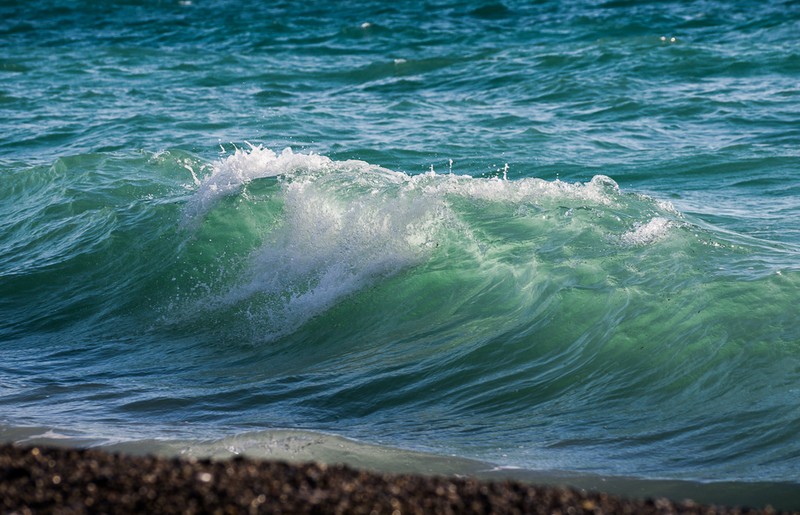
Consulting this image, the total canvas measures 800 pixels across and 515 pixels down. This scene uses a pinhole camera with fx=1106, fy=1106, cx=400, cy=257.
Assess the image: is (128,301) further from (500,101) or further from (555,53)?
(555,53)

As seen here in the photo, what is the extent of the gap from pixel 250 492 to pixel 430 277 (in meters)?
4.92

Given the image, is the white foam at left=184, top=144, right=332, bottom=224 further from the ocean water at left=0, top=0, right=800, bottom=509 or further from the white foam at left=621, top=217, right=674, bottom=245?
the white foam at left=621, top=217, right=674, bottom=245

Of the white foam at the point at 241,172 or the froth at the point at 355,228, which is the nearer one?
the froth at the point at 355,228

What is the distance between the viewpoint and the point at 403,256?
28.6ft

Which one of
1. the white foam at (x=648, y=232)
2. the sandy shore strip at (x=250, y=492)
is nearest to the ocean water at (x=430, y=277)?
the white foam at (x=648, y=232)

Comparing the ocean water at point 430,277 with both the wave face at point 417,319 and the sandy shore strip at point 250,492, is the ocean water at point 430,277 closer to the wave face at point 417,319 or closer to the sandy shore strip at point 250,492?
the wave face at point 417,319

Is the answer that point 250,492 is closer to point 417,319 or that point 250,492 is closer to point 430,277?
point 417,319

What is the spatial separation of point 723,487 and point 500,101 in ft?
40.0

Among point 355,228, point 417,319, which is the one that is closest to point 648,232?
point 417,319

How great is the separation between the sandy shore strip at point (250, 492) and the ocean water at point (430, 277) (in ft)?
4.40

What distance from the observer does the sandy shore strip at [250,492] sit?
11.5 ft

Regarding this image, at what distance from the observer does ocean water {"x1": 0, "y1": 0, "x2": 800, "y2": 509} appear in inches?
227

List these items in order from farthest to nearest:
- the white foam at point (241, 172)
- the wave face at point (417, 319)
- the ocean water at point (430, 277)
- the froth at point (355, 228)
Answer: the white foam at point (241, 172), the froth at point (355, 228), the wave face at point (417, 319), the ocean water at point (430, 277)

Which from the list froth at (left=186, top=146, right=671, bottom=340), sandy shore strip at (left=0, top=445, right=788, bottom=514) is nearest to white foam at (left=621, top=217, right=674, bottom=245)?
froth at (left=186, top=146, right=671, bottom=340)
